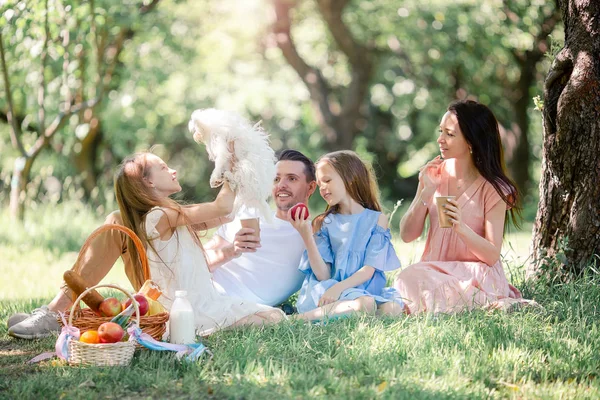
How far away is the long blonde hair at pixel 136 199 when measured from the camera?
402 cm

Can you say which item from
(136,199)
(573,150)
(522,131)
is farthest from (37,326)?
(522,131)

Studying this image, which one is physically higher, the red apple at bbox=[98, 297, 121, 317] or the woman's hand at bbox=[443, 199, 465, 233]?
the woman's hand at bbox=[443, 199, 465, 233]

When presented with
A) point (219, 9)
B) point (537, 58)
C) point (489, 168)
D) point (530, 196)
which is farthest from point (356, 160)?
point (219, 9)

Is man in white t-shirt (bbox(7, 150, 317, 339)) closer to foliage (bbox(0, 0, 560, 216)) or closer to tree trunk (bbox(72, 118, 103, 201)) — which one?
foliage (bbox(0, 0, 560, 216))

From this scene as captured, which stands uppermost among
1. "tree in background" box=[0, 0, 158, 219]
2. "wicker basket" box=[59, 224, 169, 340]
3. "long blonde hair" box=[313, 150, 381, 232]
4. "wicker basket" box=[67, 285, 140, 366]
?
"tree in background" box=[0, 0, 158, 219]

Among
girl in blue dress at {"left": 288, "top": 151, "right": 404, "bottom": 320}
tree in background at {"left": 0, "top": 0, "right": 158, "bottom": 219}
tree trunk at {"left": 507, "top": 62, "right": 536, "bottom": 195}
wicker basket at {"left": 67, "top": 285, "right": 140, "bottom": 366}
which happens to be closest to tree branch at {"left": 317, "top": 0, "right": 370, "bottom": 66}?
tree trunk at {"left": 507, "top": 62, "right": 536, "bottom": 195}

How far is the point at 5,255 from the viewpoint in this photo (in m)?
7.43

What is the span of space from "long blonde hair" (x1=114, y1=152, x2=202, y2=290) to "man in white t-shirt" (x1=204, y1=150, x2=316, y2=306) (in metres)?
0.68

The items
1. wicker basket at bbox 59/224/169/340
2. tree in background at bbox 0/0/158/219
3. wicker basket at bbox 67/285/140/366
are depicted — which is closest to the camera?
wicker basket at bbox 67/285/140/366

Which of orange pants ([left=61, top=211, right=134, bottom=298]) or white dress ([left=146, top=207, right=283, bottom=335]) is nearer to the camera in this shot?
white dress ([left=146, top=207, right=283, bottom=335])

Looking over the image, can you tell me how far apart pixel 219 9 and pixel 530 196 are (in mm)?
7885

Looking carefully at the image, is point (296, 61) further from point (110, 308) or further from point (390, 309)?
point (110, 308)

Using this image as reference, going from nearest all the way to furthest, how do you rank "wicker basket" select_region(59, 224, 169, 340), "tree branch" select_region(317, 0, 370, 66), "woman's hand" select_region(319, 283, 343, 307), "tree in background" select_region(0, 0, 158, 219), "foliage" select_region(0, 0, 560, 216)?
"wicker basket" select_region(59, 224, 169, 340)
"woman's hand" select_region(319, 283, 343, 307)
"tree in background" select_region(0, 0, 158, 219)
"foliage" select_region(0, 0, 560, 216)
"tree branch" select_region(317, 0, 370, 66)

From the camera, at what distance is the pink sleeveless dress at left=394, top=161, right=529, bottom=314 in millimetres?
4320
